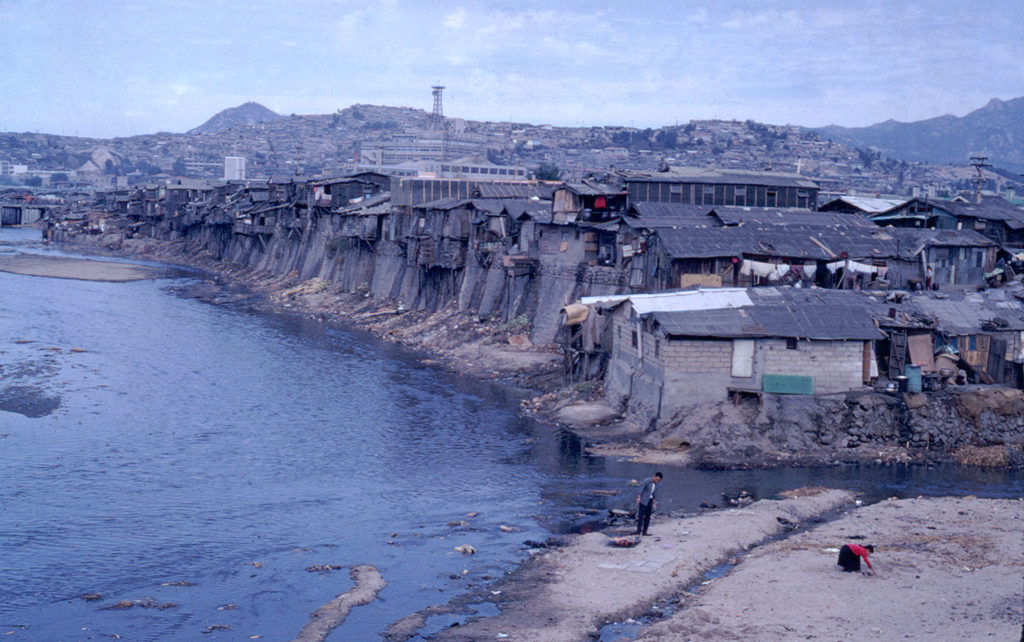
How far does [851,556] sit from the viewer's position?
1769cm

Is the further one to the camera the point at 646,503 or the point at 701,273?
the point at 701,273

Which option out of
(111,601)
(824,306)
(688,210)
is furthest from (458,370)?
(111,601)

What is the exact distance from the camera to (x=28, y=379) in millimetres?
36281

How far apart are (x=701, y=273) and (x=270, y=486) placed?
18.5 m

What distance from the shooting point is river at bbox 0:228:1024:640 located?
17375 millimetres

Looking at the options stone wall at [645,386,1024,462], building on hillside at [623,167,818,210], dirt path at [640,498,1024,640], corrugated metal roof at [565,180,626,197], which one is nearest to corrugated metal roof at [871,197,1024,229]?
building on hillside at [623,167,818,210]

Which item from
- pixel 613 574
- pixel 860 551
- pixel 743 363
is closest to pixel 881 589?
pixel 860 551

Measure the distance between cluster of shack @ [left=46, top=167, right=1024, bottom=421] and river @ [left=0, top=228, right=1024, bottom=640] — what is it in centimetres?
346

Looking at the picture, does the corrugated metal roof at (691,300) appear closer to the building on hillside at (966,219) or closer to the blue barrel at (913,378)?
the blue barrel at (913,378)

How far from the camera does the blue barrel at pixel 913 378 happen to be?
91.8 feet

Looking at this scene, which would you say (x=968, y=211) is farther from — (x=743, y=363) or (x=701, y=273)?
(x=743, y=363)

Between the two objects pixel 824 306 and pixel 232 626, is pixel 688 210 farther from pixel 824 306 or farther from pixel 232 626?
pixel 232 626

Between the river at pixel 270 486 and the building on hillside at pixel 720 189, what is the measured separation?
14492mm

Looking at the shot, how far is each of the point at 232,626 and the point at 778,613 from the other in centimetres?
901
